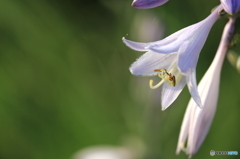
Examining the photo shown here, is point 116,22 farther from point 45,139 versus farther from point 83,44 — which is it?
point 45,139

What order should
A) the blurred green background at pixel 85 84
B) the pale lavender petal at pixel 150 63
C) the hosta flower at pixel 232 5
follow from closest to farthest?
the hosta flower at pixel 232 5 → the pale lavender petal at pixel 150 63 → the blurred green background at pixel 85 84

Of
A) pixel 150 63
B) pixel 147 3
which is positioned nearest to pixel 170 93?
pixel 150 63

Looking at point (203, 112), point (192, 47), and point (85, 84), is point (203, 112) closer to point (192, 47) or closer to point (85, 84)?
point (192, 47)

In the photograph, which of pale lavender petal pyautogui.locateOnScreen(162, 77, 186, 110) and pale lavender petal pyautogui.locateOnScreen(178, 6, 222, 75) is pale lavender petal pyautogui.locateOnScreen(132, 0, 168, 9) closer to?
pale lavender petal pyautogui.locateOnScreen(178, 6, 222, 75)

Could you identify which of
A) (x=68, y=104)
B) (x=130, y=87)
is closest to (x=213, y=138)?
(x=130, y=87)

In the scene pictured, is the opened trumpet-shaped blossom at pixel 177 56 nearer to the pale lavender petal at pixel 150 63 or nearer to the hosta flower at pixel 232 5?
the pale lavender petal at pixel 150 63

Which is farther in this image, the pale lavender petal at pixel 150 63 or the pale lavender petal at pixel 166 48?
the pale lavender petal at pixel 150 63

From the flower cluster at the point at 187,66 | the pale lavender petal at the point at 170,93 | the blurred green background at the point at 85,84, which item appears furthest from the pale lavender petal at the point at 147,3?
the blurred green background at the point at 85,84

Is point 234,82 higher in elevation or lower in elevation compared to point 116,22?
lower
